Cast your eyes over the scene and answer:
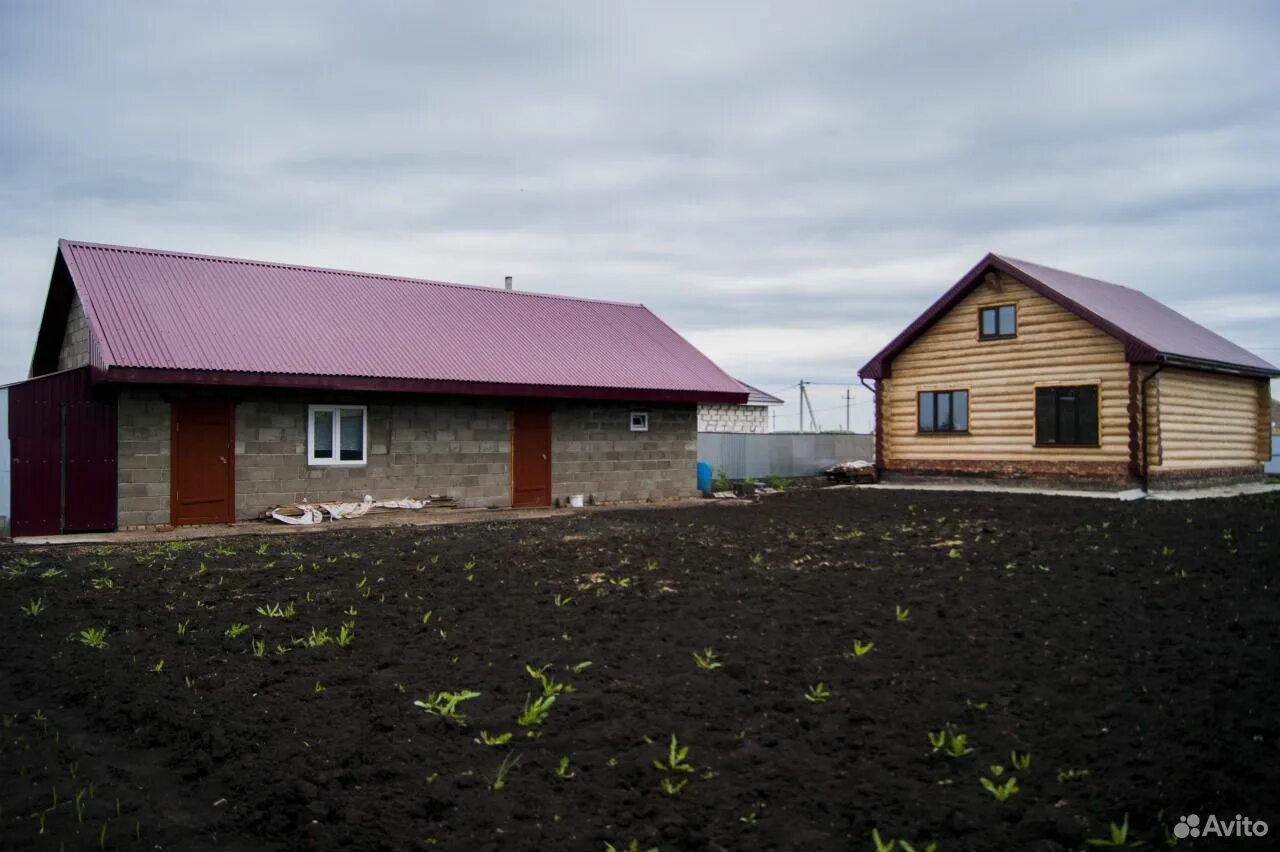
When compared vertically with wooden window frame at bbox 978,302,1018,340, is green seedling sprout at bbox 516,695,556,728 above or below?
below

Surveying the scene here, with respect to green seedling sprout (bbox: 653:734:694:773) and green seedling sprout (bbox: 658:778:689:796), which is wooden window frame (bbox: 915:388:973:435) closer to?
green seedling sprout (bbox: 653:734:694:773)

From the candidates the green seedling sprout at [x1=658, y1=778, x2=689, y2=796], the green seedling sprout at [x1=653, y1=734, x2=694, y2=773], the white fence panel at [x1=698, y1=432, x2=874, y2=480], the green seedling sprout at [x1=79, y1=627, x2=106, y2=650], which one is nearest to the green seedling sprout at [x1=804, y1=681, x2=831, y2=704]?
the green seedling sprout at [x1=653, y1=734, x2=694, y2=773]

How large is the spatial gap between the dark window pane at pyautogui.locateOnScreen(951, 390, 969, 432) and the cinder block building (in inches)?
208

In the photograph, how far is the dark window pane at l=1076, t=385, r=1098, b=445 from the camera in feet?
66.7

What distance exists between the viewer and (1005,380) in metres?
22.0

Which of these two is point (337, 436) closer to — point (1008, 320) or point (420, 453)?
point (420, 453)

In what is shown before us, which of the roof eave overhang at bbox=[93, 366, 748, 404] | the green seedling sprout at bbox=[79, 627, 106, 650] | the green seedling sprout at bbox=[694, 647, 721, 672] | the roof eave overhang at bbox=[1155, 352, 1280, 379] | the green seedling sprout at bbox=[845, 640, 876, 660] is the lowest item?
the green seedling sprout at bbox=[79, 627, 106, 650]

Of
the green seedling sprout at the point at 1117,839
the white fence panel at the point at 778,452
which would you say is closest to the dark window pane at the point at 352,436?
the white fence panel at the point at 778,452

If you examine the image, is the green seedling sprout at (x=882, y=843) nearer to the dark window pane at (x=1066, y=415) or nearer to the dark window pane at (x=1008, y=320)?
the dark window pane at (x=1066, y=415)

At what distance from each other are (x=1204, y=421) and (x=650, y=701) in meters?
20.7

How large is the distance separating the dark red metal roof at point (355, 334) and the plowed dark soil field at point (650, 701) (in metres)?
6.42

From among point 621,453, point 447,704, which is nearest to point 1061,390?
point 621,453

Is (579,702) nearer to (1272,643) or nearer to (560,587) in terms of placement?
(560,587)

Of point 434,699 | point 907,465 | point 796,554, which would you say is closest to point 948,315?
point 907,465
